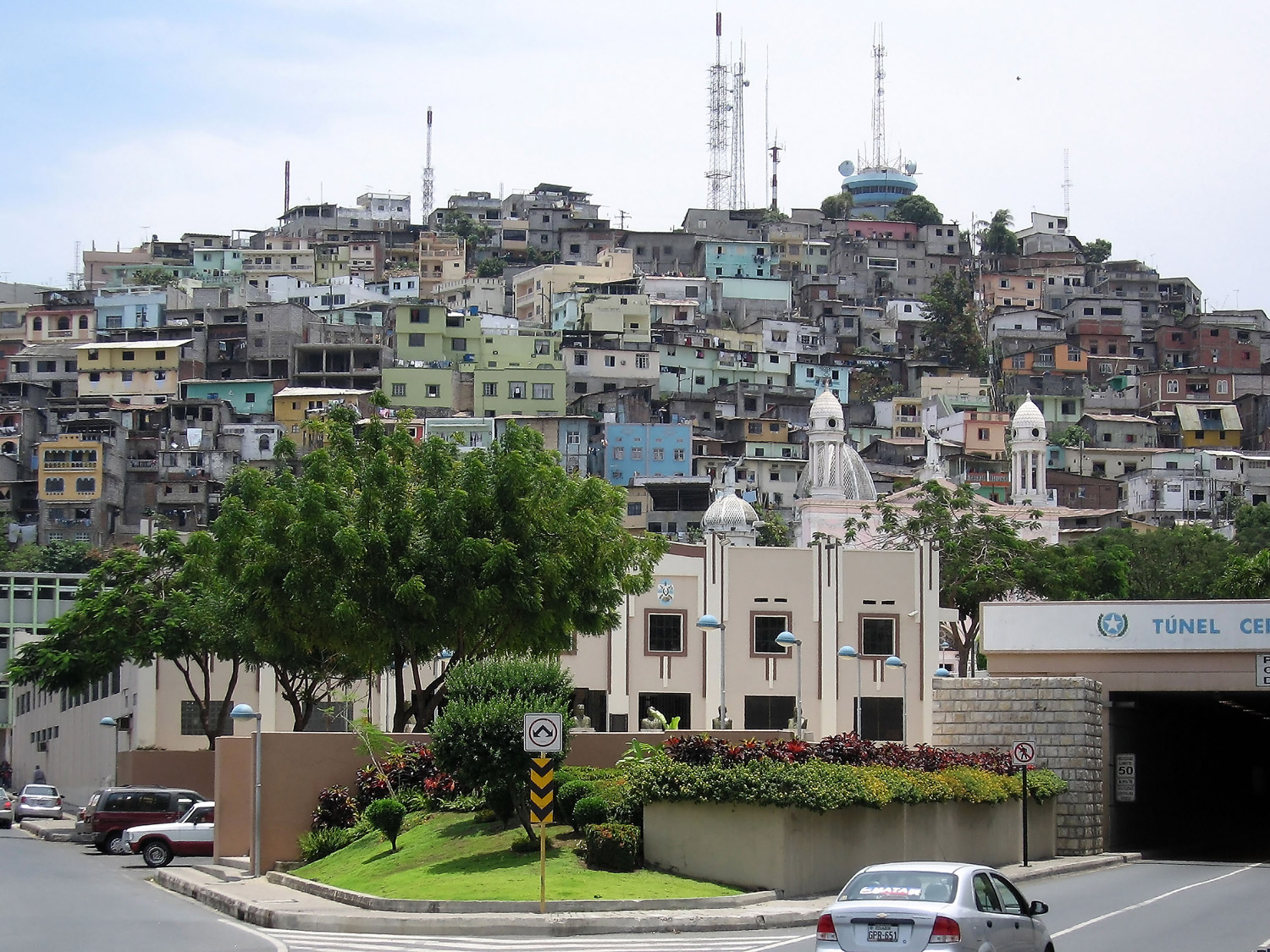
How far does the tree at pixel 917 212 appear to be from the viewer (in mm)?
188750

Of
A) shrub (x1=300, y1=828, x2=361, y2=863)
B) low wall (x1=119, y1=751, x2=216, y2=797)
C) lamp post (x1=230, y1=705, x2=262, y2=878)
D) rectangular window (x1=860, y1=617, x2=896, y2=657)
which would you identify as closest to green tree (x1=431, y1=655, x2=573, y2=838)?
shrub (x1=300, y1=828, x2=361, y2=863)

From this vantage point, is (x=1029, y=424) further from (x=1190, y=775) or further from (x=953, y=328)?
(x=1190, y=775)

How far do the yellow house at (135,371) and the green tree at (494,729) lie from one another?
109718 mm

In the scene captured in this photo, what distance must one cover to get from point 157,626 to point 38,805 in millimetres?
8598

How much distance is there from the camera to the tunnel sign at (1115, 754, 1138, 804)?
4259 cm

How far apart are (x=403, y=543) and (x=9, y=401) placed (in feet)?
335

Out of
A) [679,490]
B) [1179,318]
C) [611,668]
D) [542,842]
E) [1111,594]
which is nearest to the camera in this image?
[542,842]

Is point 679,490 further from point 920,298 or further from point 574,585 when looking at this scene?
point 574,585

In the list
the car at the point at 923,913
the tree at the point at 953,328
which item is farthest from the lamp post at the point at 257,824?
the tree at the point at 953,328

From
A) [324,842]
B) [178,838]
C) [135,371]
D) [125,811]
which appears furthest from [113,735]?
[135,371]

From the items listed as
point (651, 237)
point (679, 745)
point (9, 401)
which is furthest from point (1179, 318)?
point (679, 745)

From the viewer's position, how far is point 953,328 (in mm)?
160000

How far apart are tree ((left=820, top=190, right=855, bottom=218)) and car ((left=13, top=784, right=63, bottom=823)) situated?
14297cm

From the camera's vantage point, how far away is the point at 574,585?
130 feet
